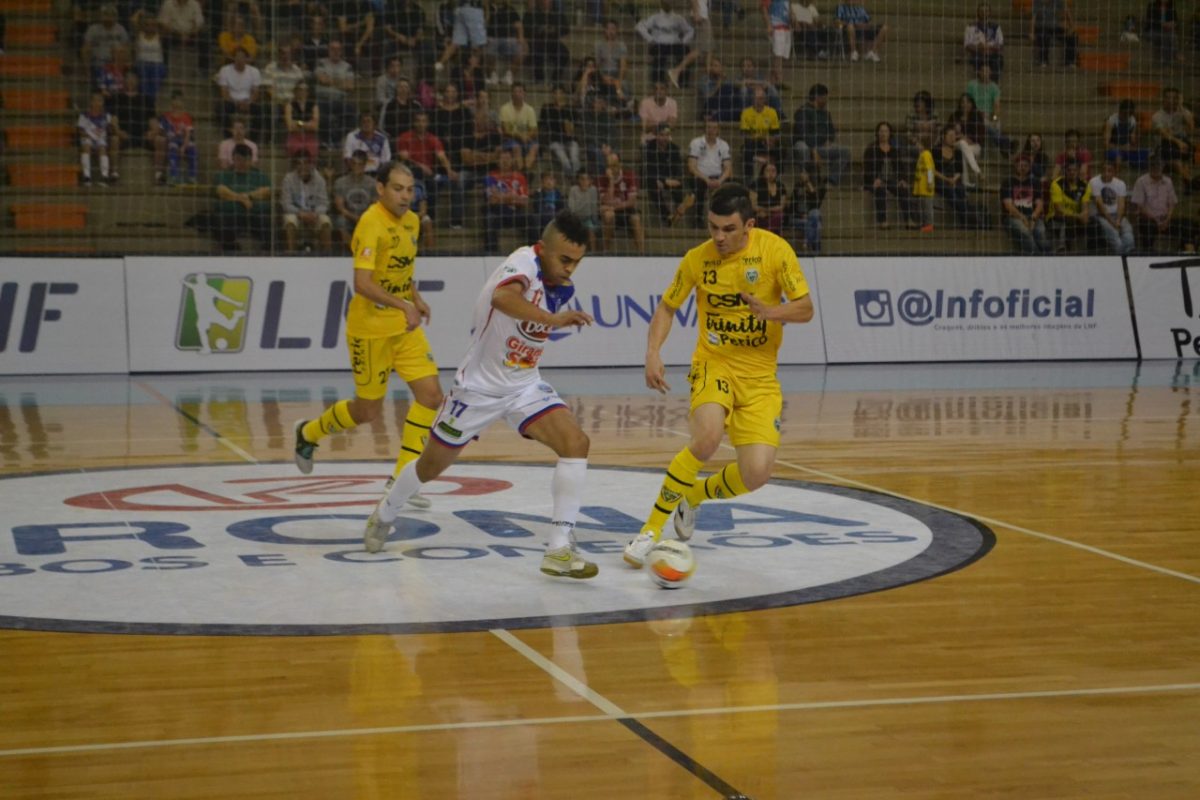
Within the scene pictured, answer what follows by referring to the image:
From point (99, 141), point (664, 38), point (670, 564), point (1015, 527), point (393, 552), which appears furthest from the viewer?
point (664, 38)

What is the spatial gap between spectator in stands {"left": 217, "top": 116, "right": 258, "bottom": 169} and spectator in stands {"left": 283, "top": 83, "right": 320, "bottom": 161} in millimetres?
541

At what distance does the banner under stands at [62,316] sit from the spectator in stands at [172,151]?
100 inches

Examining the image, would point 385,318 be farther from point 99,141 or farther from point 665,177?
point 665,177

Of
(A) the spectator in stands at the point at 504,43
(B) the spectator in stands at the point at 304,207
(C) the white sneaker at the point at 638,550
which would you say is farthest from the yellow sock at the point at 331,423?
(A) the spectator in stands at the point at 504,43

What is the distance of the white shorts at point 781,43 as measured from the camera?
76.9 feet

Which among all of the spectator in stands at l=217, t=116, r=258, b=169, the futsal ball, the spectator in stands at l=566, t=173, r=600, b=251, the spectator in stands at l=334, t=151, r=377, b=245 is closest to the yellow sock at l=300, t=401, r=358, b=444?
the futsal ball

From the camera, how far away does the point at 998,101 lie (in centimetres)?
2405

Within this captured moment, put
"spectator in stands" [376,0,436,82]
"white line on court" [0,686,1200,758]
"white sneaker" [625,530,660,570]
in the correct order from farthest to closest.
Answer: "spectator in stands" [376,0,436,82]
"white sneaker" [625,530,660,570]
"white line on court" [0,686,1200,758]

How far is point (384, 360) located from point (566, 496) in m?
2.98

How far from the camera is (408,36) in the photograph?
22.0 m

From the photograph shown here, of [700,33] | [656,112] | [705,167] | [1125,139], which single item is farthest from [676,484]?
[1125,139]

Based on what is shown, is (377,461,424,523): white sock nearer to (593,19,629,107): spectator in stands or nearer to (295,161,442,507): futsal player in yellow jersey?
(295,161,442,507): futsal player in yellow jersey

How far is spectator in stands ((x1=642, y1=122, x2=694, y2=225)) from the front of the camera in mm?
21609

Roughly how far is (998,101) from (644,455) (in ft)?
48.2
